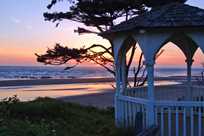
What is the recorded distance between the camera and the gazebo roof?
414 inches

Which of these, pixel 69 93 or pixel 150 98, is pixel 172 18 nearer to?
pixel 150 98

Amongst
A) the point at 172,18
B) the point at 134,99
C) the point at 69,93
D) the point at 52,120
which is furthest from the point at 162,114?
the point at 69,93

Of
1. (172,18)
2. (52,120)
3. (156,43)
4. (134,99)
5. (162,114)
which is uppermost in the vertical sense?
(172,18)

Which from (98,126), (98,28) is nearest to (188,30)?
(98,126)

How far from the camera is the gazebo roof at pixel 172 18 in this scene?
34.5 ft

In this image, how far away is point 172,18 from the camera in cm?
1081

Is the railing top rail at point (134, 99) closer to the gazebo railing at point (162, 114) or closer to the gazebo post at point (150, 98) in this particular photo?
the gazebo railing at point (162, 114)

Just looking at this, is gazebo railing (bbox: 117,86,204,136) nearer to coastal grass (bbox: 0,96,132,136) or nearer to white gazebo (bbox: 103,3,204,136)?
white gazebo (bbox: 103,3,204,136)

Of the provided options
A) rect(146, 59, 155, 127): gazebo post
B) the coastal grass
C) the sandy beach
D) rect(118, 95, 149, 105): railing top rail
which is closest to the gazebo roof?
rect(146, 59, 155, 127): gazebo post

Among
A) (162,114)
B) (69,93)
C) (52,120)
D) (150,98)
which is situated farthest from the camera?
(69,93)

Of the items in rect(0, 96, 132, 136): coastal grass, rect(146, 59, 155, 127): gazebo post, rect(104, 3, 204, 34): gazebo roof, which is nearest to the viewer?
rect(104, 3, 204, 34): gazebo roof

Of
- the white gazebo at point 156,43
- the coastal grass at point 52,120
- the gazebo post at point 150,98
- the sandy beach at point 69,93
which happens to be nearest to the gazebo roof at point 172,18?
the white gazebo at point 156,43

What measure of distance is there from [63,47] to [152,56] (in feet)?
41.7

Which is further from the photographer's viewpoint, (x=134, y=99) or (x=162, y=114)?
(x=134, y=99)
